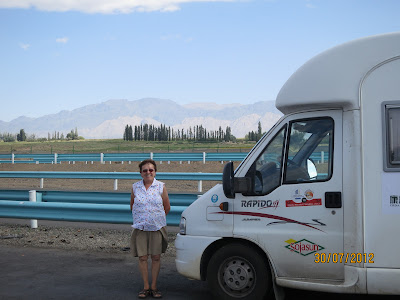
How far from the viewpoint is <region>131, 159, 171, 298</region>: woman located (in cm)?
689

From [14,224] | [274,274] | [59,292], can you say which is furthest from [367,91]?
[14,224]

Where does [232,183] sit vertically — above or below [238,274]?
above

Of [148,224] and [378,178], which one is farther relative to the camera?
[148,224]

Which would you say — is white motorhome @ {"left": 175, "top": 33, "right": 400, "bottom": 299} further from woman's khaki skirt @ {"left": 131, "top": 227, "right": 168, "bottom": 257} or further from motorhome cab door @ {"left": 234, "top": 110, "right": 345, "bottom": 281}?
woman's khaki skirt @ {"left": 131, "top": 227, "right": 168, "bottom": 257}

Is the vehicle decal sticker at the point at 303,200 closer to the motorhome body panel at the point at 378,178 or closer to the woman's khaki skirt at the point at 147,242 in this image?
the motorhome body panel at the point at 378,178

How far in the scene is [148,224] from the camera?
687 centimetres

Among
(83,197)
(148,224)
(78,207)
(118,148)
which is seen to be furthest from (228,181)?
(118,148)

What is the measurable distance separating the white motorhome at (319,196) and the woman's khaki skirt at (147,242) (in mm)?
505

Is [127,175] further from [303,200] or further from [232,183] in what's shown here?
[303,200]

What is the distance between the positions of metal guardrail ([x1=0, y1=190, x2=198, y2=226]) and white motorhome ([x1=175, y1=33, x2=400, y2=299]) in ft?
12.0

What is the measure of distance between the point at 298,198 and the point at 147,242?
6.72 feet

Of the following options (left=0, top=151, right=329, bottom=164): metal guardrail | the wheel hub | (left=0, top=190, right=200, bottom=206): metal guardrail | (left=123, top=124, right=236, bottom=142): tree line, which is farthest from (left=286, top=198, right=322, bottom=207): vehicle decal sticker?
(left=123, top=124, right=236, bottom=142): tree line

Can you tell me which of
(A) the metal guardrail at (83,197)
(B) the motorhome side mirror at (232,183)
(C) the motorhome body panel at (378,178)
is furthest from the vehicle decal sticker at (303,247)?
(A) the metal guardrail at (83,197)

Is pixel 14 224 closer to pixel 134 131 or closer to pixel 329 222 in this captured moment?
pixel 329 222
